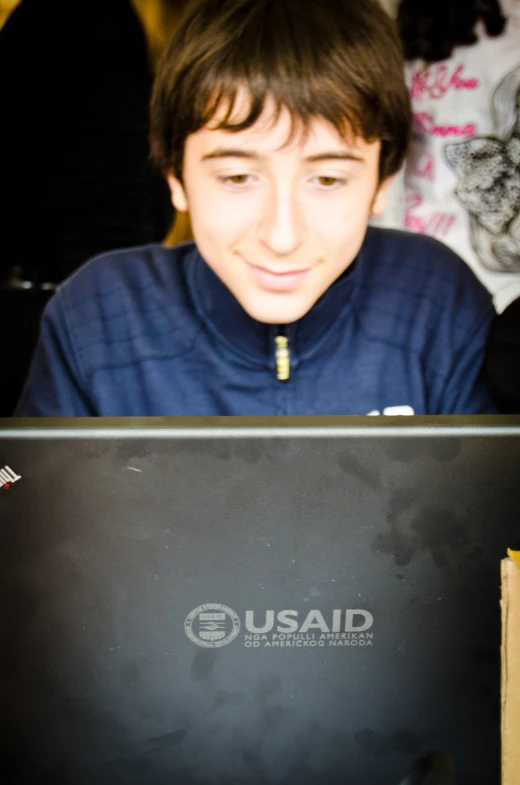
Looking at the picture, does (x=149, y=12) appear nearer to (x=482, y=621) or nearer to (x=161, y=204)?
(x=161, y=204)

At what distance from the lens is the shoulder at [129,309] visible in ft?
3.96

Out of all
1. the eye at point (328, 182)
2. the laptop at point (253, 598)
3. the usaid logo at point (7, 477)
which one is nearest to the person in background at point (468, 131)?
the eye at point (328, 182)

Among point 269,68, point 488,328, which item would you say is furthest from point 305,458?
point 488,328

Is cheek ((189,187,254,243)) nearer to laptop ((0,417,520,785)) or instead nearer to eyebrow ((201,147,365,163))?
eyebrow ((201,147,365,163))

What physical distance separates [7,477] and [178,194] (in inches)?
31.3

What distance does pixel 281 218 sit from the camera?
0.92 m

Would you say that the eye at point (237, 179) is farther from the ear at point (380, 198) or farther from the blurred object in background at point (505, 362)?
the blurred object in background at point (505, 362)

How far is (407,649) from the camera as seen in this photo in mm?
523

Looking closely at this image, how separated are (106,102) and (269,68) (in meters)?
0.47

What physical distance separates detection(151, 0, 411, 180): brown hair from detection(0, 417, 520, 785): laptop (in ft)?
2.05

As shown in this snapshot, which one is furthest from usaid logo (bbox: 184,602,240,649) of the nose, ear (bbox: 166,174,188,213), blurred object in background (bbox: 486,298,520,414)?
ear (bbox: 166,174,188,213)

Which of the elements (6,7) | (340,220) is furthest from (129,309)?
(6,7)

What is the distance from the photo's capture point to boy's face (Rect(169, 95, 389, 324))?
94 cm

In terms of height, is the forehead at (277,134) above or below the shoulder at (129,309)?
above
